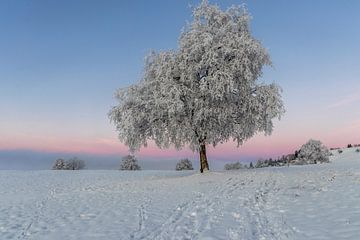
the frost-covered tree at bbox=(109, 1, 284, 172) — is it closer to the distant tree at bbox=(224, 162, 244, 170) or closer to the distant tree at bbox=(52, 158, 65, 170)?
the distant tree at bbox=(224, 162, 244, 170)

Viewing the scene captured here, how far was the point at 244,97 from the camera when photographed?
2695 centimetres

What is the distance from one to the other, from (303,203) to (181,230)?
5865 mm

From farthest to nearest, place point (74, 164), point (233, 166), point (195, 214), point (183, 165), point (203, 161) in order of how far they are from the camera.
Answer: point (74, 164), point (233, 166), point (183, 165), point (203, 161), point (195, 214)

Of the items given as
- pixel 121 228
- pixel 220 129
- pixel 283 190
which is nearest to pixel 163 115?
pixel 220 129

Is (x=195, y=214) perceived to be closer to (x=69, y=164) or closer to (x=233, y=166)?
(x=233, y=166)

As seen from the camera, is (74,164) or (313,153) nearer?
(313,153)

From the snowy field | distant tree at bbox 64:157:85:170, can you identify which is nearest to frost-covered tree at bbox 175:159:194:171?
distant tree at bbox 64:157:85:170

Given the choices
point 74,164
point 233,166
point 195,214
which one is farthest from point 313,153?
point 195,214

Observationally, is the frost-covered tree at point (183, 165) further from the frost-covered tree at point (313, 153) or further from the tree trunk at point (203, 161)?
the tree trunk at point (203, 161)

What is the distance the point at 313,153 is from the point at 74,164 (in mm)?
31551

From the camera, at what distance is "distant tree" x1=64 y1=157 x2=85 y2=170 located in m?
49.8

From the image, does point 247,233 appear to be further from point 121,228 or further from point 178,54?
point 178,54

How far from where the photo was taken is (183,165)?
45.7m

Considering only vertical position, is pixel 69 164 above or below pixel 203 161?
above
